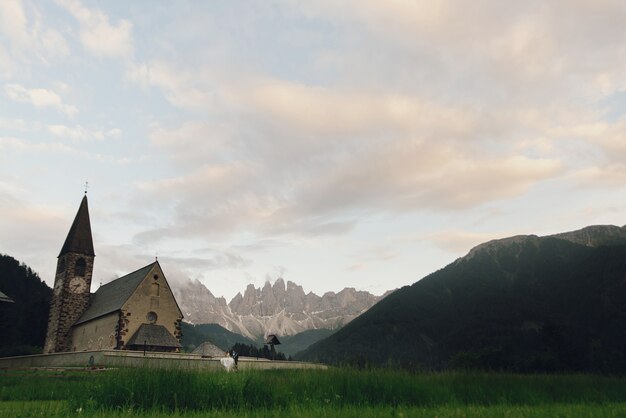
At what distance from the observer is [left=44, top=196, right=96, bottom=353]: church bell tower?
213 ft

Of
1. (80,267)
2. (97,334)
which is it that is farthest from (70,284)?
(97,334)

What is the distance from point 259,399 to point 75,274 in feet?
210

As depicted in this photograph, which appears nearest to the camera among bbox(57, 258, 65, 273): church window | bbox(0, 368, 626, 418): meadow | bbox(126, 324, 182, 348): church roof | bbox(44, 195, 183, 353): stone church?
bbox(0, 368, 626, 418): meadow

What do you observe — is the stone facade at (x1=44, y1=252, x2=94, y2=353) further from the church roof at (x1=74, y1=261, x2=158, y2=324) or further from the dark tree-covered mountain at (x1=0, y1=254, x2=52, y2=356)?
the dark tree-covered mountain at (x1=0, y1=254, x2=52, y2=356)

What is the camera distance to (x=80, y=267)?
2677 inches

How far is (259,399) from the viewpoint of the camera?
12625 millimetres

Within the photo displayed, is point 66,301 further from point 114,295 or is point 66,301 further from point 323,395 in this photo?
point 323,395

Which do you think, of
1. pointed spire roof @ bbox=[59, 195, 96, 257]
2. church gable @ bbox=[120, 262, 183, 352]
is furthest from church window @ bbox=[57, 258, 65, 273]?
church gable @ bbox=[120, 262, 183, 352]

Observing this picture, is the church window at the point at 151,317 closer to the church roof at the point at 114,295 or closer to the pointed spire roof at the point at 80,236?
the church roof at the point at 114,295

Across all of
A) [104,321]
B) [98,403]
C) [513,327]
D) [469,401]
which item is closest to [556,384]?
[469,401]

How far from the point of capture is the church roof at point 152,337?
54156 millimetres

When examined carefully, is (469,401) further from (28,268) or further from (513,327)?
(513,327)

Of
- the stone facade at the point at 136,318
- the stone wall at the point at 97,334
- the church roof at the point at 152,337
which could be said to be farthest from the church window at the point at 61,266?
the church roof at the point at 152,337

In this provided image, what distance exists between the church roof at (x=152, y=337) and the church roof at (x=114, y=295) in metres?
3.94
